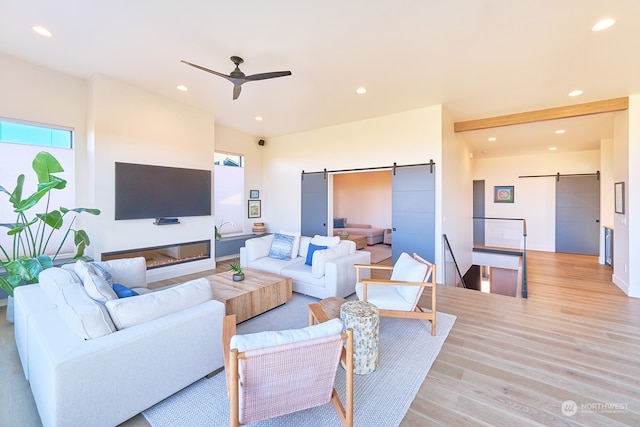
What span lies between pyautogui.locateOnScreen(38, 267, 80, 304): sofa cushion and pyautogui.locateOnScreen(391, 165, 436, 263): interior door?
4.84 meters

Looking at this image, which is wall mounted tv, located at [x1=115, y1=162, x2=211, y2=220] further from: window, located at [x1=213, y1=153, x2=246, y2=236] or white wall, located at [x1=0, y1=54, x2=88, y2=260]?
window, located at [x1=213, y1=153, x2=246, y2=236]

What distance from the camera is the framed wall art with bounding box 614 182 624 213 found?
450 cm

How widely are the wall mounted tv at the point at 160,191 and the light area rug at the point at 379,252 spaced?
4261 millimetres

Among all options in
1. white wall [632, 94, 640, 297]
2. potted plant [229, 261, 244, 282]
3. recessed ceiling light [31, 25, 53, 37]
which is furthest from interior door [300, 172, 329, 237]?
white wall [632, 94, 640, 297]

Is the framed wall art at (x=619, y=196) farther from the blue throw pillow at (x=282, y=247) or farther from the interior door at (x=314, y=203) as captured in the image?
the blue throw pillow at (x=282, y=247)

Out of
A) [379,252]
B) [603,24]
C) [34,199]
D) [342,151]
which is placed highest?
[603,24]

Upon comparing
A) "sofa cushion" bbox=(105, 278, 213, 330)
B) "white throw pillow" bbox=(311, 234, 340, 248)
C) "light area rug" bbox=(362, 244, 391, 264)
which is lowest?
"light area rug" bbox=(362, 244, 391, 264)

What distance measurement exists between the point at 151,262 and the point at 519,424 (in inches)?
217

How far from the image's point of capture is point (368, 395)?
2049mm

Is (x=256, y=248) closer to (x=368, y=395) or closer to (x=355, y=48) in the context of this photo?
(x=368, y=395)

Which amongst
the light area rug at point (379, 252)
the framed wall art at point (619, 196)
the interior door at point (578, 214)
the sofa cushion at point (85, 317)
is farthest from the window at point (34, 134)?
the interior door at point (578, 214)

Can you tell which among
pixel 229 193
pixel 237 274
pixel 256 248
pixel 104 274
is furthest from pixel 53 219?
pixel 229 193

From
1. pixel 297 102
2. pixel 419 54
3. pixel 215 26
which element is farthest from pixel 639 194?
pixel 215 26

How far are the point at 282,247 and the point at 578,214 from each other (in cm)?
875
